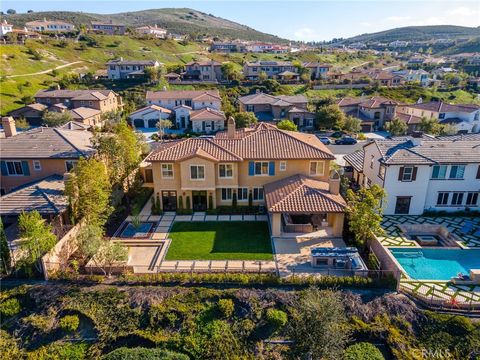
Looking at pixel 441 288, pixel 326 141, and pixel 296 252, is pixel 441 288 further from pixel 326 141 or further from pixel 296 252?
pixel 326 141

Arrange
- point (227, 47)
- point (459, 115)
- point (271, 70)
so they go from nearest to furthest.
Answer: point (459, 115)
point (271, 70)
point (227, 47)

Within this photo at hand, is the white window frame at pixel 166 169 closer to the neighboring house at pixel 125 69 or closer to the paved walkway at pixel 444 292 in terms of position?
the paved walkway at pixel 444 292

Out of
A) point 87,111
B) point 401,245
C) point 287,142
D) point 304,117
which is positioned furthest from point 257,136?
point 87,111

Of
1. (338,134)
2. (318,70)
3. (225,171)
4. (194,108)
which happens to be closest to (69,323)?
(225,171)

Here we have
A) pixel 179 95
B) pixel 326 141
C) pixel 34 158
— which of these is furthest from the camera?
pixel 179 95

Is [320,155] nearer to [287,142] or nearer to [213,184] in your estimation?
[287,142]

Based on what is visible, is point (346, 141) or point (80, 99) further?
point (80, 99)
